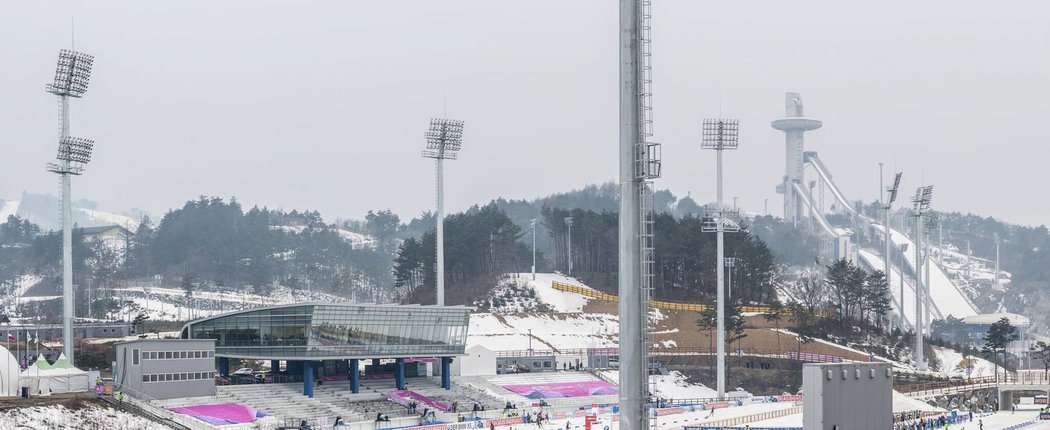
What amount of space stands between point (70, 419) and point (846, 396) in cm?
4214

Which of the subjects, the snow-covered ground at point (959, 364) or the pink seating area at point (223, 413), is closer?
the pink seating area at point (223, 413)

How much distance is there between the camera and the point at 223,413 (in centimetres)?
7806

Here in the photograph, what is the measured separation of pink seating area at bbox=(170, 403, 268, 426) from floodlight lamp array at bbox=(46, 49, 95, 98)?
23435 millimetres

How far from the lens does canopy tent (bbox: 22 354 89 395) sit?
239 feet

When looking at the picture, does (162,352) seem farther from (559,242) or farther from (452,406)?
(559,242)

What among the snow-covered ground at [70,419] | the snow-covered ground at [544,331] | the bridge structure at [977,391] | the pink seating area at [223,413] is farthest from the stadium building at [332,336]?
the bridge structure at [977,391]

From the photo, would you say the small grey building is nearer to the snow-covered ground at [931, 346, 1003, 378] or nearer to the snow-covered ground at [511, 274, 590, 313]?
the snow-covered ground at [511, 274, 590, 313]

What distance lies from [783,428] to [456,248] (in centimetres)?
10397

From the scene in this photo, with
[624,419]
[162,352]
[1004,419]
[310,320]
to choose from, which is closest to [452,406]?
[310,320]

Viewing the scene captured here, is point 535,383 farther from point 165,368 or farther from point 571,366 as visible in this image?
point 165,368

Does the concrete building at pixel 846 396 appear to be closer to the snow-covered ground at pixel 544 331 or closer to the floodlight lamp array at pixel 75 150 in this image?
the floodlight lamp array at pixel 75 150

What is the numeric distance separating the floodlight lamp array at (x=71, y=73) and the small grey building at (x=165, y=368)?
18581 millimetres

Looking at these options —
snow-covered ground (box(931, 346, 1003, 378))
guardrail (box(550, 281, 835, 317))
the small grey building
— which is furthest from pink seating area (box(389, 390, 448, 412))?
snow-covered ground (box(931, 346, 1003, 378))

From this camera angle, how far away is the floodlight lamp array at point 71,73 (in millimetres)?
86625
